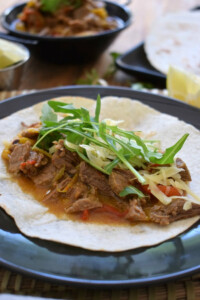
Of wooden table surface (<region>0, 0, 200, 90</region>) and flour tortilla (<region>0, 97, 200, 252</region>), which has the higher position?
flour tortilla (<region>0, 97, 200, 252</region>)

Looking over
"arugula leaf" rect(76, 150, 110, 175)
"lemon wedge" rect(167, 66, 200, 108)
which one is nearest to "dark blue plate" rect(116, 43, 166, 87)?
"lemon wedge" rect(167, 66, 200, 108)

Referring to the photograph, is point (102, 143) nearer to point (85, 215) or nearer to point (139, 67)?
point (85, 215)

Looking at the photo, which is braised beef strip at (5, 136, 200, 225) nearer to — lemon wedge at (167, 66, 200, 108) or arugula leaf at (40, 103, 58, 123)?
arugula leaf at (40, 103, 58, 123)

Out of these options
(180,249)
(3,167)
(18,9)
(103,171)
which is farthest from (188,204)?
(18,9)

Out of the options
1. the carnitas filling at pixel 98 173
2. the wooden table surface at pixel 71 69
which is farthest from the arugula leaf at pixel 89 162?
the wooden table surface at pixel 71 69

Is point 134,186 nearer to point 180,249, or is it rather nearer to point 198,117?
point 180,249

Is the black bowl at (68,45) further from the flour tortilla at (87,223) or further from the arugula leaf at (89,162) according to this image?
the arugula leaf at (89,162)
